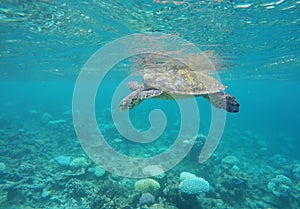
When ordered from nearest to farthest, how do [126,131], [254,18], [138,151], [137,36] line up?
[254,18]
[137,36]
[138,151]
[126,131]

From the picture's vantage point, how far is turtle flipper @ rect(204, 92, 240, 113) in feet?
20.1

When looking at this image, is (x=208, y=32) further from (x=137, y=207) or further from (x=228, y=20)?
(x=137, y=207)

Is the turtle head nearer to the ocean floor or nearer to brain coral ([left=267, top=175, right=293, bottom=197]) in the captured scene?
the ocean floor

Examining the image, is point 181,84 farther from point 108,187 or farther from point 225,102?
point 108,187

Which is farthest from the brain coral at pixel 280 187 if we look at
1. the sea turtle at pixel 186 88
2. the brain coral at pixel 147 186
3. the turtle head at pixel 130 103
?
the turtle head at pixel 130 103

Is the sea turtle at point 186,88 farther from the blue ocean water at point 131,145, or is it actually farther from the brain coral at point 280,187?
the brain coral at point 280,187

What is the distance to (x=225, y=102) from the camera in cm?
639

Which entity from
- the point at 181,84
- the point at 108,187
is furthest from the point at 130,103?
the point at 108,187

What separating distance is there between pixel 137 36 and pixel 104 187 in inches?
401

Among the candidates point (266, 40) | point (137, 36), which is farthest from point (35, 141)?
point (266, 40)

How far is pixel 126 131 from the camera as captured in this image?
1989 cm

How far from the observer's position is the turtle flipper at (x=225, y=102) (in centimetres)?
614

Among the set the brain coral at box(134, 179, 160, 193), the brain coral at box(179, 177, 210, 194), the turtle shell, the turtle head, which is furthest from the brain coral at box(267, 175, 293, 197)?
the turtle head

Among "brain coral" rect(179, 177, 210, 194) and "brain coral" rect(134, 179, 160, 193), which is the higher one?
"brain coral" rect(179, 177, 210, 194)
